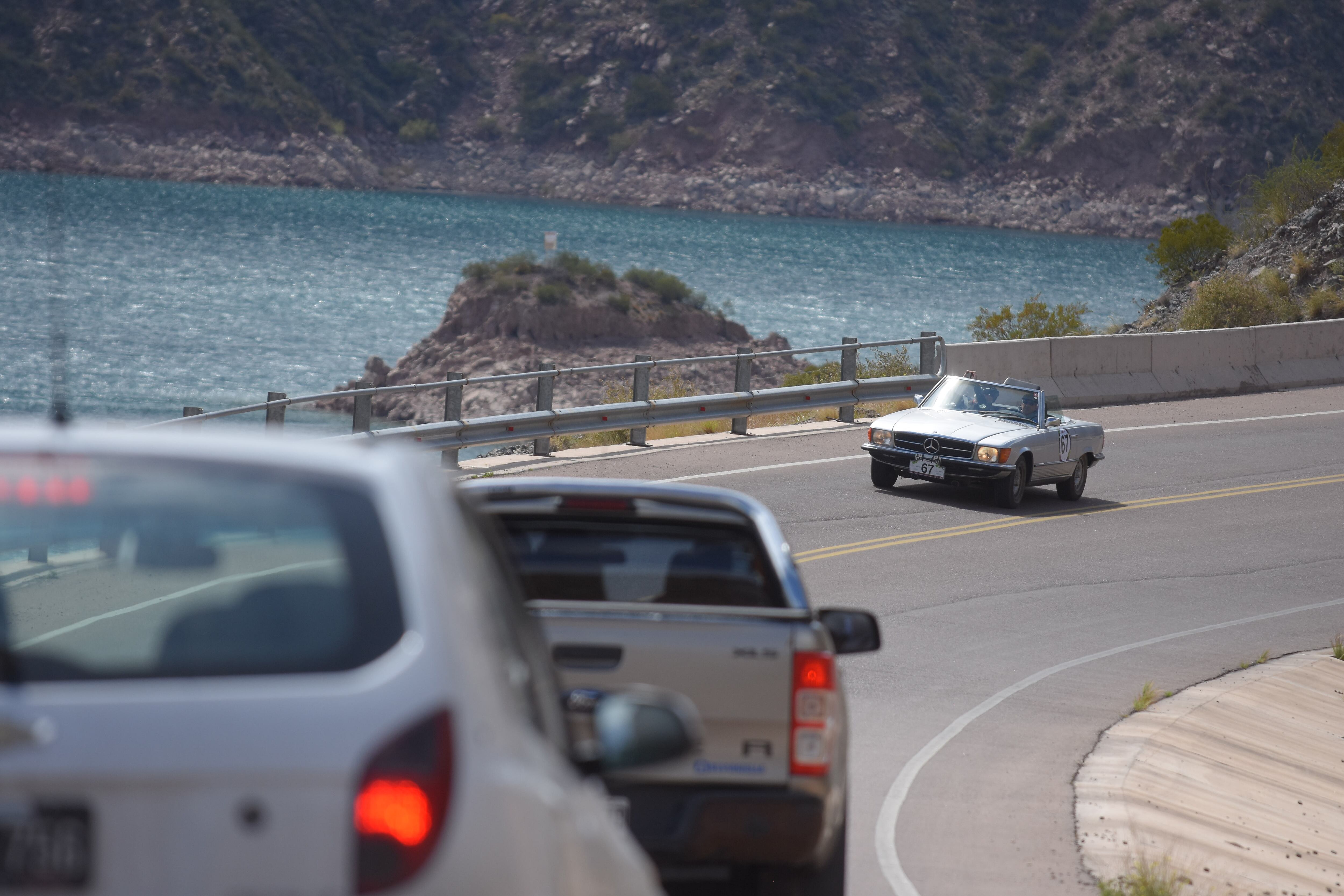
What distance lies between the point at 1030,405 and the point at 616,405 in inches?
197

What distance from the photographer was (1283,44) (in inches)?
5802

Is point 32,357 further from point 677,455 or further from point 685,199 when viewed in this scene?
point 685,199

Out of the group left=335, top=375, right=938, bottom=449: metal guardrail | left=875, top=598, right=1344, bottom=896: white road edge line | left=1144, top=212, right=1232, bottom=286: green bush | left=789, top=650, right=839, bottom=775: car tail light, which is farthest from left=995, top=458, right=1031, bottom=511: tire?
left=1144, top=212, right=1232, bottom=286: green bush

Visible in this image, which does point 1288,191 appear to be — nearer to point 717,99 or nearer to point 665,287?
point 665,287

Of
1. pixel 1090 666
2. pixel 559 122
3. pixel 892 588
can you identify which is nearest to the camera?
pixel 1090 666

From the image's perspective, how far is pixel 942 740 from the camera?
1036cm

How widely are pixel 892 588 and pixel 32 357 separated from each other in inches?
1929

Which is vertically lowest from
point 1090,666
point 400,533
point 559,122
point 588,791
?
point 1090,666

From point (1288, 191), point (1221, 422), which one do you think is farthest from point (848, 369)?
point (1288, 191)

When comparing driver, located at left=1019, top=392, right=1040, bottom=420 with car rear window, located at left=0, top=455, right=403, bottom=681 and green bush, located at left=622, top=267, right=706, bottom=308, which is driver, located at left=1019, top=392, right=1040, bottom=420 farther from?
green bush, located at left=622, top=267, right=706, bottom=308

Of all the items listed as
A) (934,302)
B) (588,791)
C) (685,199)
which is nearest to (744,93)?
(685,199)

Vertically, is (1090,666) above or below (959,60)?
below

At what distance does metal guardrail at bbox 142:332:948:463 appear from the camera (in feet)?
56.1

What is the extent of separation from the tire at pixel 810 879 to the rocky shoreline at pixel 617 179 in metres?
152
